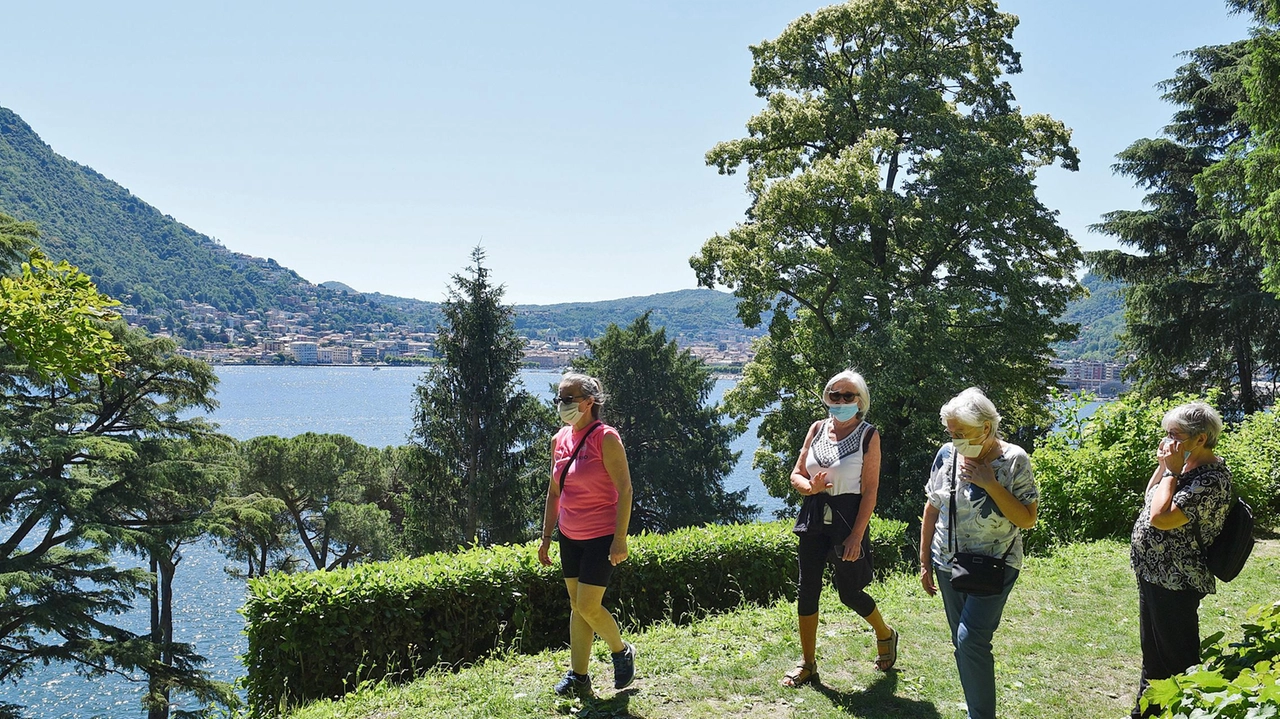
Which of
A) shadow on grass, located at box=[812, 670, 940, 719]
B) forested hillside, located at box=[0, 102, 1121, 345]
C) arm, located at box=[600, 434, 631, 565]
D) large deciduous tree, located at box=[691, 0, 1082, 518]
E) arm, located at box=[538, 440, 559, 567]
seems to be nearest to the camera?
shadow on grass, located at box=[812, 670, 940, 719]

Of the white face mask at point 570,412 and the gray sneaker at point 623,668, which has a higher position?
the white face mask at point 570,412

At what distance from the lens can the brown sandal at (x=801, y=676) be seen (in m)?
4.27

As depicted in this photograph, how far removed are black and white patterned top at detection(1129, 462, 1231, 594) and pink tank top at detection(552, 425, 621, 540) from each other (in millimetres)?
2477

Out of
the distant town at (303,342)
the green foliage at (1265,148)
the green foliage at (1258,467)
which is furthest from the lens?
A: the distant town at (303,342)

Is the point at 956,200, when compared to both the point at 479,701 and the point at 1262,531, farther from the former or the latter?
the point at 479,701

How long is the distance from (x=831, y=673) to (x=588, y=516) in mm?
1690

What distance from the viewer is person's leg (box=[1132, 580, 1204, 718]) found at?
11.2ft

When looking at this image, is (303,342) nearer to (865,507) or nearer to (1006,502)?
(865,507)

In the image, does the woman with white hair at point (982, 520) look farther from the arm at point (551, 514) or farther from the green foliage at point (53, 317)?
the green foliage at point (53, 317)

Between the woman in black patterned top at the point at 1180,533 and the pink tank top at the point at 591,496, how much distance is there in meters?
2.47

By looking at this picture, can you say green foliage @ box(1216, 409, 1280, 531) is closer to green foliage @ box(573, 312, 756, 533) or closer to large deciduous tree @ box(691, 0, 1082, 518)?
large deciduous tree @ box(691, 0, 1082, 518)

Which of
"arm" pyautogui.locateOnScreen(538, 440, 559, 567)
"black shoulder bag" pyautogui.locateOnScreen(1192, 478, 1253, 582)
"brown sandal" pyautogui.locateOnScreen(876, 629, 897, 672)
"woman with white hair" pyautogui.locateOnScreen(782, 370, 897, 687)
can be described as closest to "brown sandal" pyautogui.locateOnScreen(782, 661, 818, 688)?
"woman with white hair" pyautogui.locateOnScreen(782, 370, 897, 687)

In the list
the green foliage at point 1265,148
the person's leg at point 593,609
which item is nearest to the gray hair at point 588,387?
the person's leg at point 593,609

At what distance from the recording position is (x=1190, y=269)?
2088 centimetres
